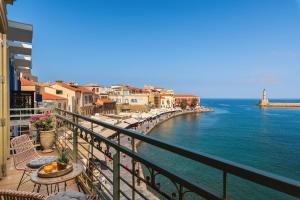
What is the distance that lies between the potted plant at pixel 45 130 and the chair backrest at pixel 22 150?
8.01 ft

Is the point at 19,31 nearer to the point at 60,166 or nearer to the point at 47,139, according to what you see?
the point at 47,139

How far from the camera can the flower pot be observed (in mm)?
7176

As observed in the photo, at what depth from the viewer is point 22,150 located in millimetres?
4641

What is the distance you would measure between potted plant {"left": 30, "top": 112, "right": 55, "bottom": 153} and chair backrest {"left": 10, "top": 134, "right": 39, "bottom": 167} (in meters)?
2.44

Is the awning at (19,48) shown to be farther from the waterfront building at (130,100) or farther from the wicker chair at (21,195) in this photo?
the waterfront building at (130,100)

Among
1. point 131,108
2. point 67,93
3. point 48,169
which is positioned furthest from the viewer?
point 131,108

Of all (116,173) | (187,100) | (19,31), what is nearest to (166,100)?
(187,100)

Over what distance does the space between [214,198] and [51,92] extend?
46935mm

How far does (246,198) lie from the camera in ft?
59.4

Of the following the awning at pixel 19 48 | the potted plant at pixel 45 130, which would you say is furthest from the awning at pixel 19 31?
the potted plant at pixel 45 130

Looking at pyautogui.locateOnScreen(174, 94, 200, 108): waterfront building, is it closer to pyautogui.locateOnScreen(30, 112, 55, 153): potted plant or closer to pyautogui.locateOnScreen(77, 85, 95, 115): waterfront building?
pyautogui.locateOnScreen(77, 85, 95, 115): waterfront building

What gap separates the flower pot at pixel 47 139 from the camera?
7.18m

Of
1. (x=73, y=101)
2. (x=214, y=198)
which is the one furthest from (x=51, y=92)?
(x=214, y=198)

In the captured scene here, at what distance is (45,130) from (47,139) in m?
0.34
